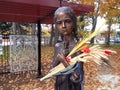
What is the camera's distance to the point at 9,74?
Answer: 998cm

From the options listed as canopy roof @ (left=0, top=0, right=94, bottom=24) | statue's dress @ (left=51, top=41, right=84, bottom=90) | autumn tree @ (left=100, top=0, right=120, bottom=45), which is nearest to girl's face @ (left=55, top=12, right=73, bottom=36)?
statue's dress @ (left=51, top=41, right=84, bottom=90)

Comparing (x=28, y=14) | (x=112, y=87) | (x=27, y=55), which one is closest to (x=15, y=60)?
(x=27, y=55)

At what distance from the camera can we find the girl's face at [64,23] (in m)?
2.82

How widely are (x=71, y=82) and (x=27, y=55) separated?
648 centimetres

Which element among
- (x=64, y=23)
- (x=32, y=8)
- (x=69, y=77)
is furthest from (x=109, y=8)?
(x=69, y=77)

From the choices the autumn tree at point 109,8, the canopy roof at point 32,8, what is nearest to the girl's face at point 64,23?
the canopy roof at point 32,8

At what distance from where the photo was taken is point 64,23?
282cm

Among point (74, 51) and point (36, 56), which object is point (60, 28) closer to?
point (74, 51)

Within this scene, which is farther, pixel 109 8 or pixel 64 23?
pixel 109 8

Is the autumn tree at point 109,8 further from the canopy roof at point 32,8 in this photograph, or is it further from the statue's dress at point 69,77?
the statue's dress at point 69,77

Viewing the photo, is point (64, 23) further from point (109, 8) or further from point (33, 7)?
point (109, 8)

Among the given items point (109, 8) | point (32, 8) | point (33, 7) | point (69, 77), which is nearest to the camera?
point (69, 77)

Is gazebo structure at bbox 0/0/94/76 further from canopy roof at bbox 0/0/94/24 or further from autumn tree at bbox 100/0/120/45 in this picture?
autumn tree at bbox 100/0/120/45

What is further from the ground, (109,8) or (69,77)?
(109,8)
